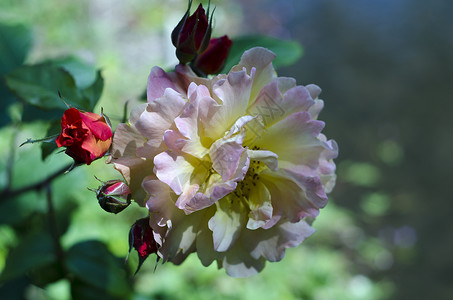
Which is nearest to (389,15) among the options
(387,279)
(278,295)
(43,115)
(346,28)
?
(346,28)

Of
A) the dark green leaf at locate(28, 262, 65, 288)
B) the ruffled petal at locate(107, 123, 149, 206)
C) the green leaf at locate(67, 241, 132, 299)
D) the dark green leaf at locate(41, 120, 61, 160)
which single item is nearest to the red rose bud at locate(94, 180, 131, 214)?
the ruffled petal at locate(107, 123, 149, 206)

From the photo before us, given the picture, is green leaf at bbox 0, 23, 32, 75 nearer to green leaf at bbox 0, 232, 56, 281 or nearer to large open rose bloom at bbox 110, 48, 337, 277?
green leaf at bbox 0, 232, 56, 281

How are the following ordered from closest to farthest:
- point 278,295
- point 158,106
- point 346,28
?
point 158,106 → point 278,295 → point 346,28

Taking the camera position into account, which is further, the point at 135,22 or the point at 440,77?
the point at 440,77

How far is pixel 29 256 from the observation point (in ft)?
2.34

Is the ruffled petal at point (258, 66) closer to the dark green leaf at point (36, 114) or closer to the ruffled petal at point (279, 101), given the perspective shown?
the ruffled petal at point (279, 101)

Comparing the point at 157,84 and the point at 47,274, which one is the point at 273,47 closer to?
the point at 157,84

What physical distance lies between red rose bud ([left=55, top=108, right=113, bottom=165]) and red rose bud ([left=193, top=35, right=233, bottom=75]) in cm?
15

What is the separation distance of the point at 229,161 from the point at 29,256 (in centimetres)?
47

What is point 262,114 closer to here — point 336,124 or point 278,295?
point 278,295

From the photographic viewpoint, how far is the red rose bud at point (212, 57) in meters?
0.51

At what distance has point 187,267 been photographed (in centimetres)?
133

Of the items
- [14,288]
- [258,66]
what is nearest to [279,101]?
[258,66]

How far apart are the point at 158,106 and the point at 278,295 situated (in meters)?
1.05
